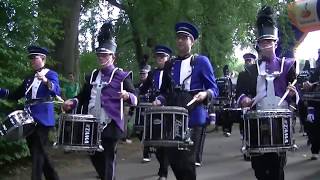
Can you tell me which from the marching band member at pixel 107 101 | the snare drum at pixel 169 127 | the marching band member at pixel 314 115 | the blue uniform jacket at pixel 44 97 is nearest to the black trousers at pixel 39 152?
the blue uniform jacket at pixel 44 97

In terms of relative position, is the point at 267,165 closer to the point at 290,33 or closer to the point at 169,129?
the point at 169,129

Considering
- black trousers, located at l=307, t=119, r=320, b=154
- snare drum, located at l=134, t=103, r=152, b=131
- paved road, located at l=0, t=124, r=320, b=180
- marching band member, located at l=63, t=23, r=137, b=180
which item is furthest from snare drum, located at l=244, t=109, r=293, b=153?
black trousers, located at l=307, t=119, r=320, b=154

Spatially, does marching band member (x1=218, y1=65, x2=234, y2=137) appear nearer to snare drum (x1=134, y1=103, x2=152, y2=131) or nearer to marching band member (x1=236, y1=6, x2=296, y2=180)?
snare drum (x1=134, y1=103, x2=152, y2=131)

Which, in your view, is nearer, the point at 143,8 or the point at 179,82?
the point at 179,82

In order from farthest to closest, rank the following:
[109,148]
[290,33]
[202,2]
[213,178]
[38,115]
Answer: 1. [290,33]
2. [202,2]
3. [213,178]
4. [38,115]
5. [109,148]

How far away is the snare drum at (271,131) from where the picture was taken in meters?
5.49

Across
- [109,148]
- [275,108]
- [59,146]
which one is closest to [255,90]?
[275,108]

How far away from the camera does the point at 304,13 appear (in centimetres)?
1673

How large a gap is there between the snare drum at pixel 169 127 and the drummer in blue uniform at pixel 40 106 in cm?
210

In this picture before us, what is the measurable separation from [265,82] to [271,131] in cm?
70

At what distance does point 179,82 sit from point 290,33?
1142 centimetres

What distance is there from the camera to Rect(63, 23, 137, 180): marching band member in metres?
6.49

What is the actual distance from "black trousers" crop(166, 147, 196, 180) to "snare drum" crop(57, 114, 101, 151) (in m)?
1.02

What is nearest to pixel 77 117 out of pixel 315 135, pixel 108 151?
pixel 108 151
